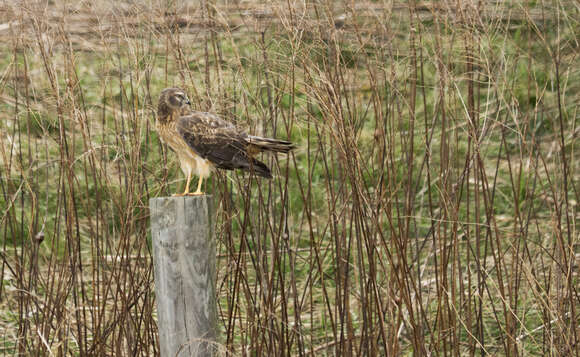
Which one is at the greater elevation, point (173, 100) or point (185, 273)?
point (173, 100)

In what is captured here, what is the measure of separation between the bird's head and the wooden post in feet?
1.10

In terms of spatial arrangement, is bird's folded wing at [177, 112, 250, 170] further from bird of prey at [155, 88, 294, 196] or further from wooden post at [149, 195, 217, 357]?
wooden post at [149, 195, 217, 357]

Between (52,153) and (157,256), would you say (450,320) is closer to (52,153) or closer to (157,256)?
(157,256)

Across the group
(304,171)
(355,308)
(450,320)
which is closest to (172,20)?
(450,320)

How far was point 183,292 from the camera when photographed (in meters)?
1.81

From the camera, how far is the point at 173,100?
2.01 m

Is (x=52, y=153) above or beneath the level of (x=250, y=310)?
above

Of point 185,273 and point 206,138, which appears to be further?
point 206,138

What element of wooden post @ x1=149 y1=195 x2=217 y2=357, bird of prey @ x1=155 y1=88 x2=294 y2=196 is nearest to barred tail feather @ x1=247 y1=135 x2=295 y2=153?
bird of prey @ x1=155 y1=88 x2=294 y2=196

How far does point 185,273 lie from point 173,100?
503mm

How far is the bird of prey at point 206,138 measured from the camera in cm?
193

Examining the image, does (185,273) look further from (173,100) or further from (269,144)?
(173,100)

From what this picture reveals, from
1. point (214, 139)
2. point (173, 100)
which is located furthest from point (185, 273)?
point (173, 100)

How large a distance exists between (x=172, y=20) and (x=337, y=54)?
64 centimetres
